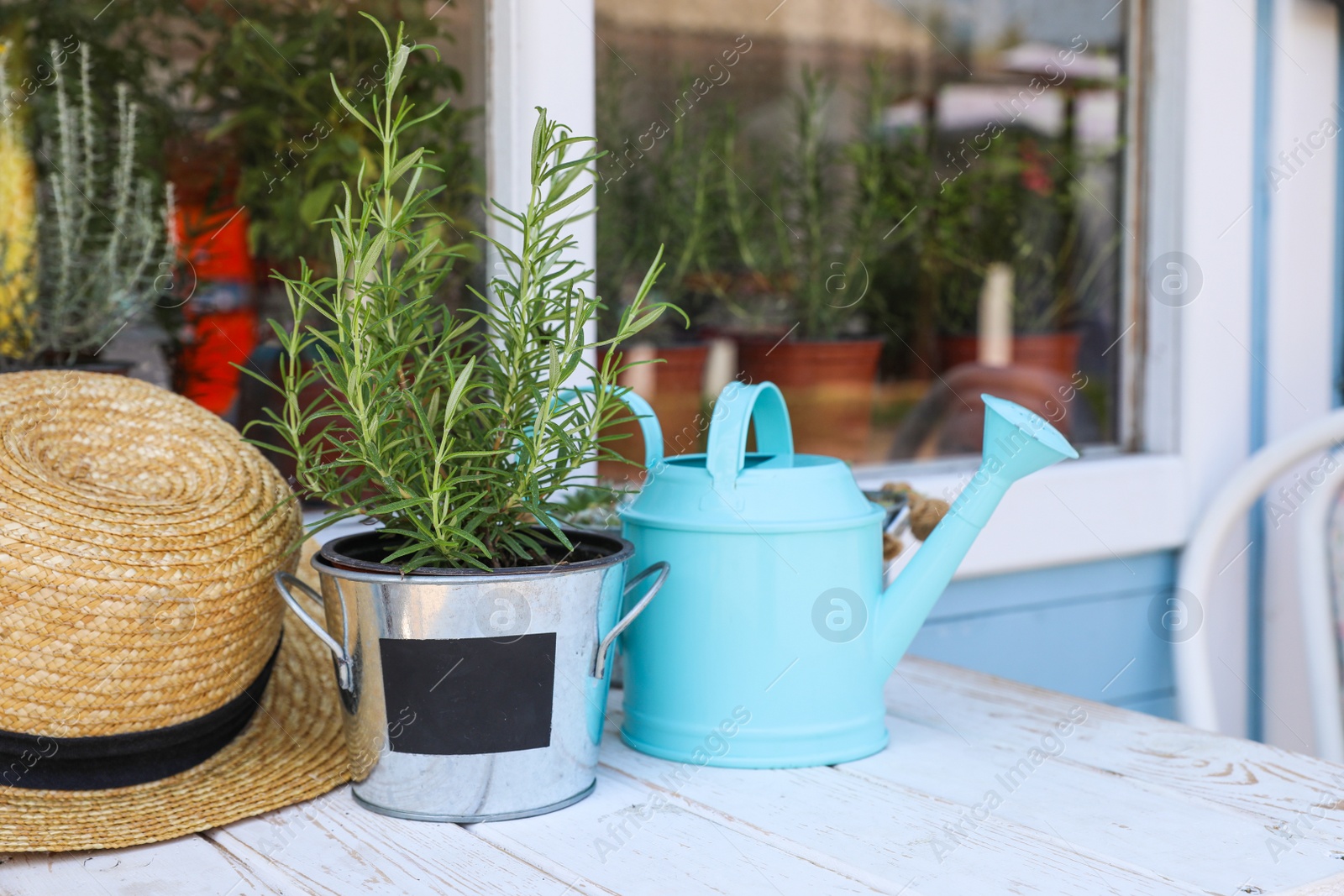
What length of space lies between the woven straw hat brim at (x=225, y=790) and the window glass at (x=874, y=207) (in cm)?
76

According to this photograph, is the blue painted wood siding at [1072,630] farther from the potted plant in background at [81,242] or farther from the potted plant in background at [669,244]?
the potted plant in background at [81,242]

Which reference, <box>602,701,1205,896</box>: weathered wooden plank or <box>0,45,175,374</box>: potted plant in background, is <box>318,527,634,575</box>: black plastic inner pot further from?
<box>0,45,175,374</box>: potted plant in background

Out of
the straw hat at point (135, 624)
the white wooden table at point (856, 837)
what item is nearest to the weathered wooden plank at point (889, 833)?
the white wooden table at point (856, 837)

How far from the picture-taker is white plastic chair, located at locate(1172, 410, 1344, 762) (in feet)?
4.19

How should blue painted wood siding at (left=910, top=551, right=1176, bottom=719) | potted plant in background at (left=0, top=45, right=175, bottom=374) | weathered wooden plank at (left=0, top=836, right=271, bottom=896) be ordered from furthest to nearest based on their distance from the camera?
blue painted wood siding at (left=910, top=551, right=1176, bottom=719), potted plant in background at (left=0, top=45, right=175, bottom=374), weathered wooden plank at (left=0, top=836, right=271, bottom=896)

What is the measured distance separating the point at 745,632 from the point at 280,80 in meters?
0.89

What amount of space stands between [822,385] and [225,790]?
3.61 feet

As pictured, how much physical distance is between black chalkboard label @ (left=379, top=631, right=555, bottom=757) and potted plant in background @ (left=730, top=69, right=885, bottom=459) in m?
0.93

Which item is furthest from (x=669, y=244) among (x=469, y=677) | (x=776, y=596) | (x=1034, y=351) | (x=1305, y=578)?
(x=469, y=677)

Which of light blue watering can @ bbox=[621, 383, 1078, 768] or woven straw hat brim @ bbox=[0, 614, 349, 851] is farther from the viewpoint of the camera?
light blue watering can @ bbox=[621, 383, 1078, 768]

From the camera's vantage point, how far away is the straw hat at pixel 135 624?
2.02 ft

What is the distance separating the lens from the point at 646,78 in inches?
69.9

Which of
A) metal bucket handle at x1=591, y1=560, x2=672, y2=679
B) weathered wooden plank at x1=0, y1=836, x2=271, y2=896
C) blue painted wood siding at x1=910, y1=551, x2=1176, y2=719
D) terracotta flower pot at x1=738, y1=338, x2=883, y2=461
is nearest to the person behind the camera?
weathered wooden plank at x1=0, y1=836, x2=271, y2=896

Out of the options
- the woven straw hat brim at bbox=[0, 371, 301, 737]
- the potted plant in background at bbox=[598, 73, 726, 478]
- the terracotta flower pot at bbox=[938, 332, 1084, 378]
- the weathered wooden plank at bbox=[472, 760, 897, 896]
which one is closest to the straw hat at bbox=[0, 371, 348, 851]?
the woven straw hat brim at bbox=[0, 371, 301, 737]
